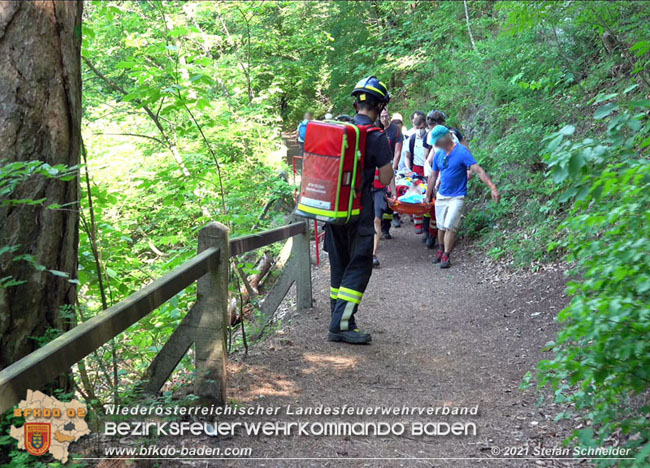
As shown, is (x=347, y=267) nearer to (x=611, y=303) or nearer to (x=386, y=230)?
(x=611, y=303)

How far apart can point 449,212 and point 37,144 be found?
7.09 meters

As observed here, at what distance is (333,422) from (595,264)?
7.29 ft

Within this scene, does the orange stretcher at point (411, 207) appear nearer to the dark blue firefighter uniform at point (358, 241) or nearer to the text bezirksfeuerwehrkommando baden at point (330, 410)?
the dark blue firefighter uniform at point (358, 241)

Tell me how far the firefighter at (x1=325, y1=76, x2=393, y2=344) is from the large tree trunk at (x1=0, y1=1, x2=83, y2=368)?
2869 mm

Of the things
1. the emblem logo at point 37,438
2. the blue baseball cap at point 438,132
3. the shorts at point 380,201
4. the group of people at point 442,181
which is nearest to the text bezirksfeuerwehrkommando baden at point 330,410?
the emblem logo at point 37,438

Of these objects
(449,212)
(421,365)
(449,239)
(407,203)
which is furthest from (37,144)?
(407,203)

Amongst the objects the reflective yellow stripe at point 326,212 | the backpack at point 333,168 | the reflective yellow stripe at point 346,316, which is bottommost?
the reflective yellow stripe at point 346,316

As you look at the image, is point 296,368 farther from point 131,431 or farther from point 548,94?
point 548,94

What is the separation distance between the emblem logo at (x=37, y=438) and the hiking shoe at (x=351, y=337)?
346 centimetres

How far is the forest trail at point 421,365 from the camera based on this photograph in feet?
12.6

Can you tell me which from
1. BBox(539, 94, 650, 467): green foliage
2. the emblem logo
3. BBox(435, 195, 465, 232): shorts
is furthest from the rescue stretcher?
the emblem logo

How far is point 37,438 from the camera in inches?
112

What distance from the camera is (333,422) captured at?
13.7ft

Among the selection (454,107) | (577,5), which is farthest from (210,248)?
(454,107)
